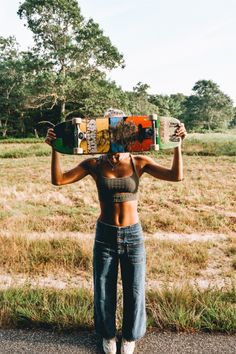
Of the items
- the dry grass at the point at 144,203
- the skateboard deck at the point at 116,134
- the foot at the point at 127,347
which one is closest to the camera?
the foot at the point at 127,347

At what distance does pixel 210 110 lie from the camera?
196 ft

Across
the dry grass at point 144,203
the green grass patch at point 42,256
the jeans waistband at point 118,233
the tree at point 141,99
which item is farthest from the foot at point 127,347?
the tree at point 141,99

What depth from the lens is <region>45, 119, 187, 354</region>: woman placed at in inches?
115

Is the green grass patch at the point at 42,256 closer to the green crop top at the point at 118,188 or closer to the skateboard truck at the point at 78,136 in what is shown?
the skateboard truck at the point at 78,136

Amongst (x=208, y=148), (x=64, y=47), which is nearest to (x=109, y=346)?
(x=208, y=148)

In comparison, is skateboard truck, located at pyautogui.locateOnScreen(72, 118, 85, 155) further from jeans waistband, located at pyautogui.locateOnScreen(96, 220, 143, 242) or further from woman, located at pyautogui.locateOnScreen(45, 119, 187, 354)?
jeans waistband, located at pyautogui.locateOnScreen(96, 220, 143, 242)

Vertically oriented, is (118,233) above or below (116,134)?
below

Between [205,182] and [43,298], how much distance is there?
31.1ft

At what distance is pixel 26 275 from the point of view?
16.3 ft

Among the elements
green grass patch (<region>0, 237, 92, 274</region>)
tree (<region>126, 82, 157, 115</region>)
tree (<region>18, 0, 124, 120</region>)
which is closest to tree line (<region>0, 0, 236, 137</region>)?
tree (<region>18, 0, 124, 120</region>)

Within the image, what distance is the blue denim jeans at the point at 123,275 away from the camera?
2902mm

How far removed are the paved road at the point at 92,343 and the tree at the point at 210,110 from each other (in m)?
57.6

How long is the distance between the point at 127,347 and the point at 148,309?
0.70 m

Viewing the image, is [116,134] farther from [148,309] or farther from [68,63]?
[68,63]
